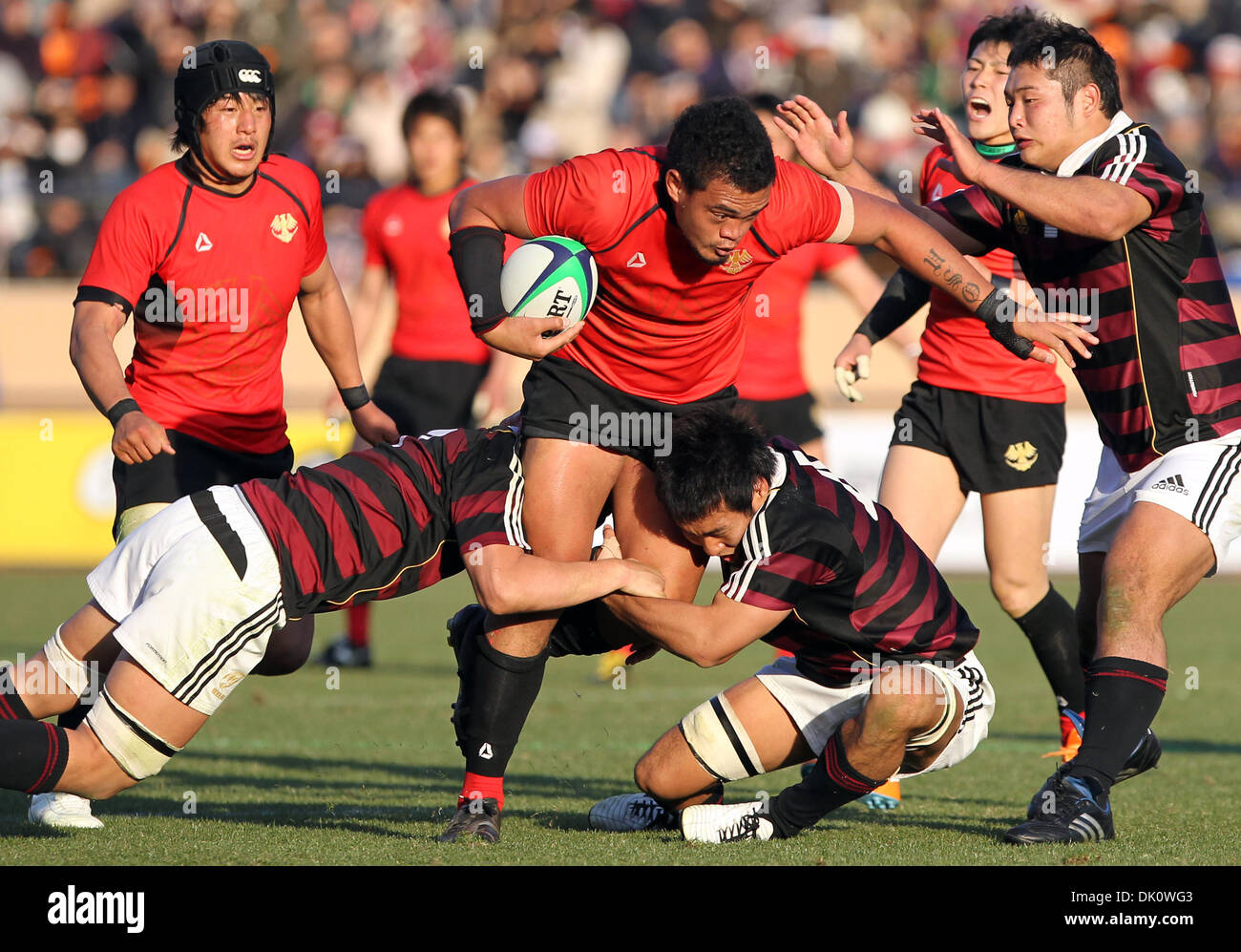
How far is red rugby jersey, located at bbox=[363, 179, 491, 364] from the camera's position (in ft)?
29.2

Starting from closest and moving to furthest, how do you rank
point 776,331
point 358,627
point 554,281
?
point 554,281 < point 776,331 < point 358,627

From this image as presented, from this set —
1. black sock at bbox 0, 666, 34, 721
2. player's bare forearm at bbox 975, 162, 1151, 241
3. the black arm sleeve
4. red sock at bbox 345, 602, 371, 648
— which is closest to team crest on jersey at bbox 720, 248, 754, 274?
player's bare forearm at bbox 975, 162, 1151, 241

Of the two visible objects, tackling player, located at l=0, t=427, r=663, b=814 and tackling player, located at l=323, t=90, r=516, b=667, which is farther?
tackling player, located at l=323, t=90, r=516, b=667

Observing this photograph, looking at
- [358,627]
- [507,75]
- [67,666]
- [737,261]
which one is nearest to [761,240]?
[737,261]

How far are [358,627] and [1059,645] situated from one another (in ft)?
15.0

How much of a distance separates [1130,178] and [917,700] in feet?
5.97

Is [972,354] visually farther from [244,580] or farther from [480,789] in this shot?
[244,580]

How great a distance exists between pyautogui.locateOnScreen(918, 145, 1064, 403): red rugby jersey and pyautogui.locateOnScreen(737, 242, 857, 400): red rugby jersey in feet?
4.80

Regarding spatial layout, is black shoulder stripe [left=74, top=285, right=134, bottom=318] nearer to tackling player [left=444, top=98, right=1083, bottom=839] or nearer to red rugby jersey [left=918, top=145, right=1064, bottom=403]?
tackling player [left=444, top=98, right=1083, bottom=839]

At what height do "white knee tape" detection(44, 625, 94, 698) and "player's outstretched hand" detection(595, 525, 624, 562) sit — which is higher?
"player's outstretched hand" detection(595, 525, 624, 562)

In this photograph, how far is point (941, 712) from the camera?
494 cm

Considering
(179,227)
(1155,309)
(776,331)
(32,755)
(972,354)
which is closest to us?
(32,755)
